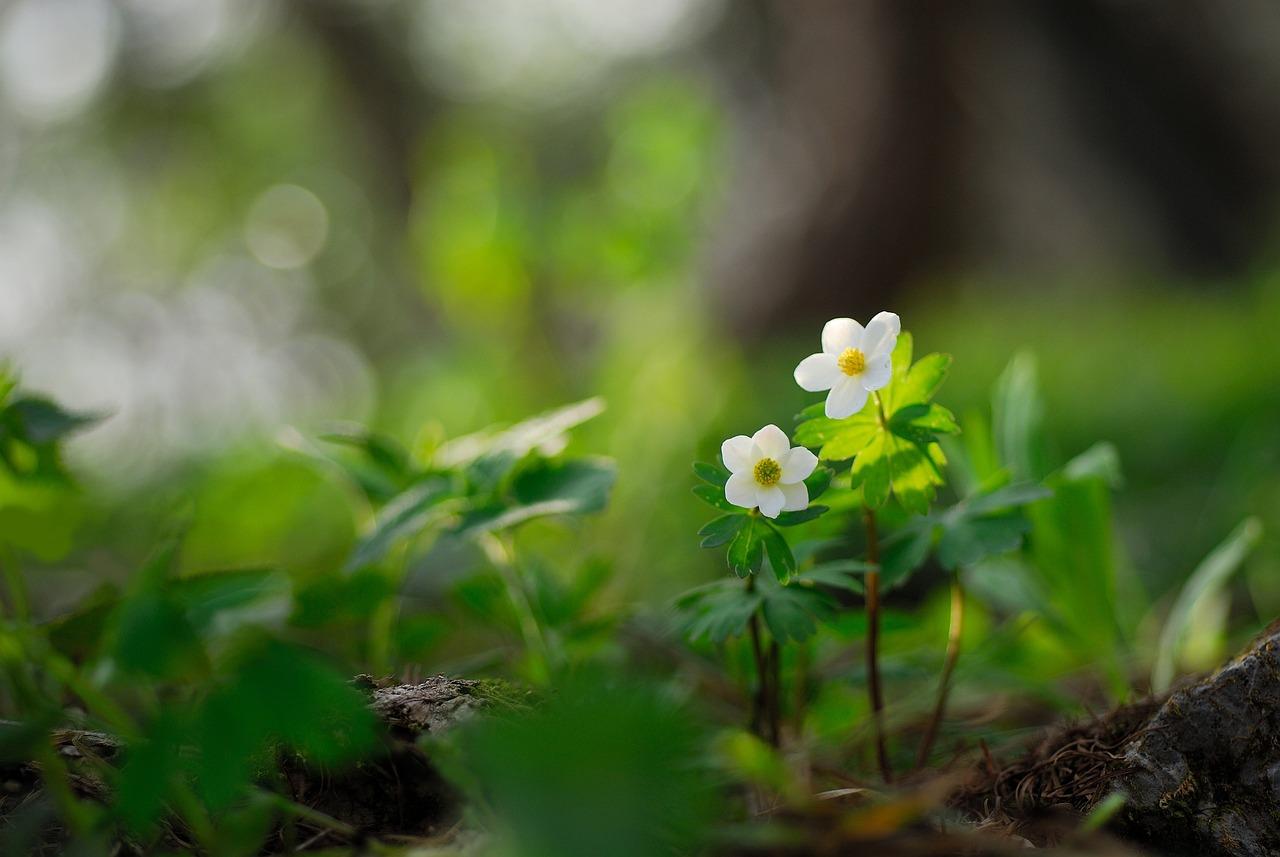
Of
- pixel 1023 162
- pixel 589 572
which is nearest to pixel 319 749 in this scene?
pixel 589 572

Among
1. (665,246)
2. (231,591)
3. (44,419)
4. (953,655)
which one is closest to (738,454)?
(953,655)

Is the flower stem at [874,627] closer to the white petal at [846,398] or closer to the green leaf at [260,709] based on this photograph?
the white petal at [846,398]

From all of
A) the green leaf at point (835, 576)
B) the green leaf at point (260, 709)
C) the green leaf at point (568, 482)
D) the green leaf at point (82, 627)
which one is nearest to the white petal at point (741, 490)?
the green leaf at point (835, 576)

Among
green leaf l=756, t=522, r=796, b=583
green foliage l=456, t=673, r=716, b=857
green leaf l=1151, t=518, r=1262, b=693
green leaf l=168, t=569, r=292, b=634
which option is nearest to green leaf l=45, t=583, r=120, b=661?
green leaf l=168, t=569, r=292, b=634

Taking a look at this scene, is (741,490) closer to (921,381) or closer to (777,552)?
(777,552)

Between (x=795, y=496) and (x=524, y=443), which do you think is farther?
(x=524, y=443)

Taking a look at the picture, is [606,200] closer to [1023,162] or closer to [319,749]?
[319,749]
